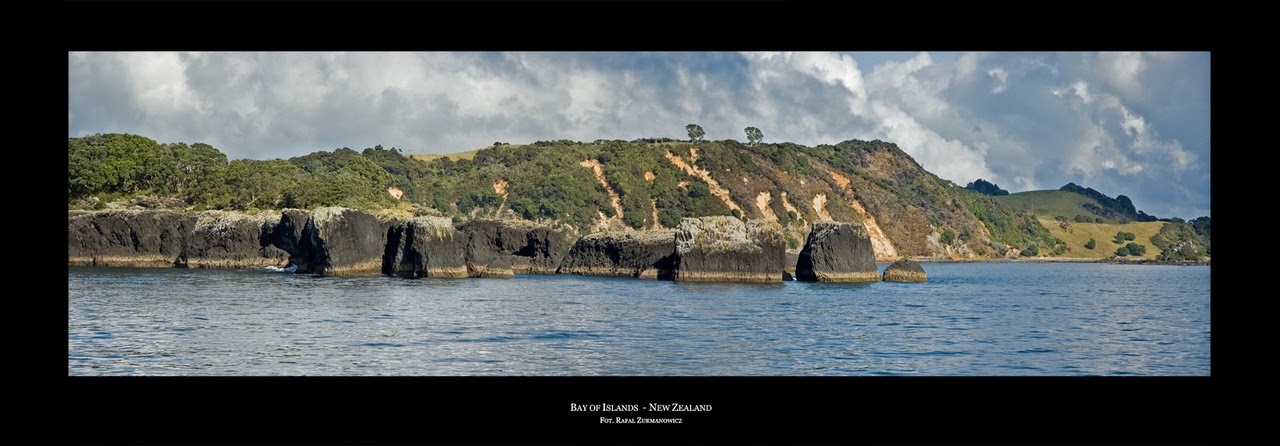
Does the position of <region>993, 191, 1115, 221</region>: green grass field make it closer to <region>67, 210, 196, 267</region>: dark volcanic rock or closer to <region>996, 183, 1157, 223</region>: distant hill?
<region>996, 183, 1157, 223</region>: distant hill

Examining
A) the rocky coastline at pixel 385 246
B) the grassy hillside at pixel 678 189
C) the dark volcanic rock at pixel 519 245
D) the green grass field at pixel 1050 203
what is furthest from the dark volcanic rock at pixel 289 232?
the green grass field at pixel 1050 203

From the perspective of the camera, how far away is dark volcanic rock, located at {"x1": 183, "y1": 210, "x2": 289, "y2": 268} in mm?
52469

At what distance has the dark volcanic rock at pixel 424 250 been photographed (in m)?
46.5

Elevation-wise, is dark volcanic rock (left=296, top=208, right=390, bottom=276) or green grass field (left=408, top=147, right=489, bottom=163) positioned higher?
green grass field (left=408, top=147, right=489, bottom=163)

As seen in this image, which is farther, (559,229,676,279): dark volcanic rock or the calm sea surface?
(559,229,676,279): dark volcanic rock

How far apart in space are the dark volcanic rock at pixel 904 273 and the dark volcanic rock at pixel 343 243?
26.3 metres

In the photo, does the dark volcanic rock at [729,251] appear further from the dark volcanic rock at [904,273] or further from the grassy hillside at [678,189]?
the grassy hillside at [678,189]

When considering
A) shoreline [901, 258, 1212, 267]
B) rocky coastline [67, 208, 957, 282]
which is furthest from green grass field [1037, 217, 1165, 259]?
rocky coastline [67, 208, 957, 282]

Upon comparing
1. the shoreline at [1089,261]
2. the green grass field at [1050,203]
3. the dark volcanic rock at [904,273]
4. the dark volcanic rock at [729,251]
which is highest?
the green grass field at [1050,203]

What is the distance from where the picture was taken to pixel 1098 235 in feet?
362

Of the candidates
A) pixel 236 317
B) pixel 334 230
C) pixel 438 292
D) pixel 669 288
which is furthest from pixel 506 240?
pixel 236 317

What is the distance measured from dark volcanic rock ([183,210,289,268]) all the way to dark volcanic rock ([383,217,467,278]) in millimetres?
9818

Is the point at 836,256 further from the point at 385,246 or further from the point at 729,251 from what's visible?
the point at 385,246
